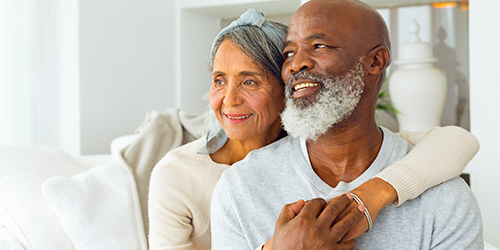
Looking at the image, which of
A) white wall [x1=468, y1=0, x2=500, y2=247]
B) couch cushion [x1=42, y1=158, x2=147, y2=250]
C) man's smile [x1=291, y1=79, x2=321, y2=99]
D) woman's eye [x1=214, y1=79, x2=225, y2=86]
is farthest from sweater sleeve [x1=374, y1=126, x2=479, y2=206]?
couch cushion [x1=42, y1=158, x2=147, y2=250]

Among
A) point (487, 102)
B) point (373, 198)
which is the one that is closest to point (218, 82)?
point (373, 198)

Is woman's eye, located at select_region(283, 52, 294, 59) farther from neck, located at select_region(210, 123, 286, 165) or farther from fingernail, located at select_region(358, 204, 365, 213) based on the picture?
Result: fingernail, located at select_region(358, 204, 365, 213)

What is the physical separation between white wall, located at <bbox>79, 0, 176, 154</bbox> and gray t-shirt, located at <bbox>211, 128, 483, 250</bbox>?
1.57 meters

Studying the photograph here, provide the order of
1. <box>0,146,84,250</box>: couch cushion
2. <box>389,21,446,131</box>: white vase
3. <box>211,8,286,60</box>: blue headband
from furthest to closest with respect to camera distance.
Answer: <box>389,21,446,131</box>: white vase
<box>0,146,84,250</box>: couch cushion
<box>211,8,286,60</box>: blue headband

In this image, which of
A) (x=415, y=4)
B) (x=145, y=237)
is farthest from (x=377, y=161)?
(x=415, y=4)

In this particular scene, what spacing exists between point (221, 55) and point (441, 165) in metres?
0.54

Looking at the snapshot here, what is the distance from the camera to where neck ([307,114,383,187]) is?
3.14 ft

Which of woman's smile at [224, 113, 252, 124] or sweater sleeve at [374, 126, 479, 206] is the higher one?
woman's smile at [224, 113, 252, 124]

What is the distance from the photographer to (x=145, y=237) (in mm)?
1597

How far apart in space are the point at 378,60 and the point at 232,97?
33 cm

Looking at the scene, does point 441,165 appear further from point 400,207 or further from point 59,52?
point 59,52

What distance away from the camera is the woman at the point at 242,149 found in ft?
2.84

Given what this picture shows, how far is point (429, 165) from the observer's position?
2.87ft

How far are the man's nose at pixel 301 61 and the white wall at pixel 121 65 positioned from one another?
1.67 meters
